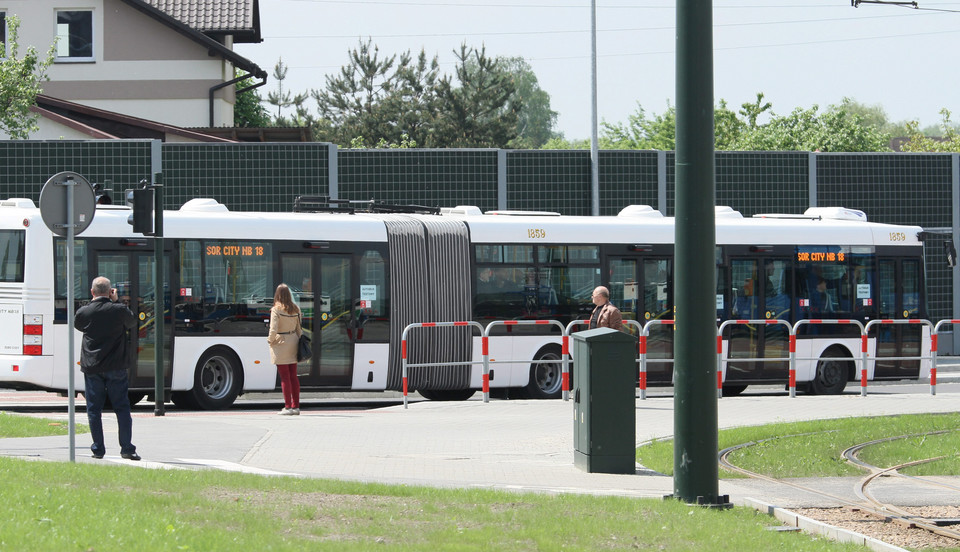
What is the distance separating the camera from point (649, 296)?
68.2 feet

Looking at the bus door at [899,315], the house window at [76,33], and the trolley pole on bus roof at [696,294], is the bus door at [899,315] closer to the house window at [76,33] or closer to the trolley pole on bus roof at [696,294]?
the trolley pole on bus roof at [696,294]

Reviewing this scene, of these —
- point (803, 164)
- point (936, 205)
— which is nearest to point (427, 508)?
point (803, 164)

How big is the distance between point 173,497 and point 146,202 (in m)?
8.58

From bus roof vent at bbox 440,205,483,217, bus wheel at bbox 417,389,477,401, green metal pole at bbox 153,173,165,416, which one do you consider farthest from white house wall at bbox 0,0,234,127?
green metal pole at bbox 153,173,165,416

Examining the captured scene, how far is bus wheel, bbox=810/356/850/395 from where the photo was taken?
21.5 meters

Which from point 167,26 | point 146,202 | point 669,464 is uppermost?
point 167,26

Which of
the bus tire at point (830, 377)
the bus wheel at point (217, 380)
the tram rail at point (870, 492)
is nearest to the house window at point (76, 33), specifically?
the bus wheel at point (217, 380)

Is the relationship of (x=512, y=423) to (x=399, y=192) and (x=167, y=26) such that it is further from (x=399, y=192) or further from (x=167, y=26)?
(x=167, y=26)

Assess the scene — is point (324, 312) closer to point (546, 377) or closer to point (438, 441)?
point (546, 377)

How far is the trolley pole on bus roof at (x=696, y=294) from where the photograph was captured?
31.0 ft

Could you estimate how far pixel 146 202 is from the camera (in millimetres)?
16656

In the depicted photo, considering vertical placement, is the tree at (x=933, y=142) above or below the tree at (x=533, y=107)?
below

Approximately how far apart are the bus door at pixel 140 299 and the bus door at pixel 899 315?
11.3 metres

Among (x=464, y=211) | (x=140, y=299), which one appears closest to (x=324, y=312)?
(x=140, y=299)
